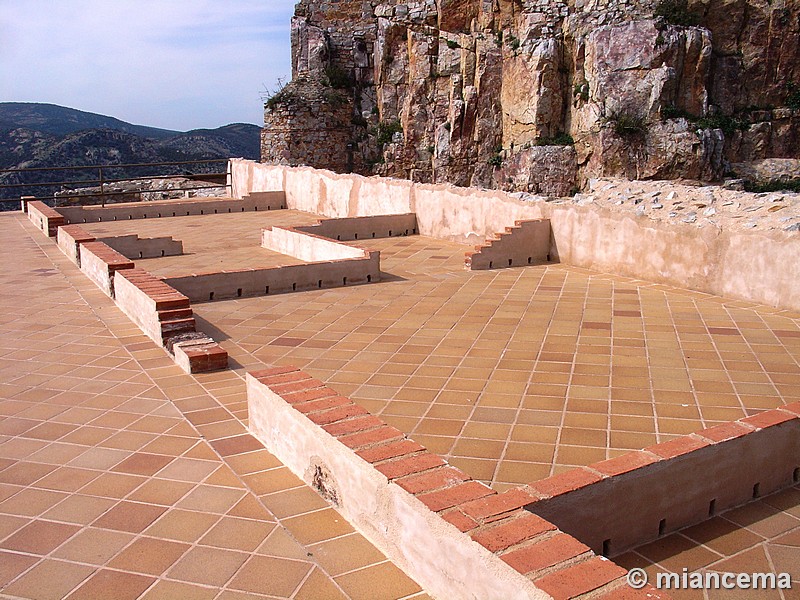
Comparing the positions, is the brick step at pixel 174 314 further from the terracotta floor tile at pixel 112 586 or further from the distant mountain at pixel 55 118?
the distant mountain at pixel 55 118

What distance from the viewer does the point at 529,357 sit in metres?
5.29

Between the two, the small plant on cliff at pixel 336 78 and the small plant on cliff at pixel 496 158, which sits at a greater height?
the small plant on cliff at pixel 336 78

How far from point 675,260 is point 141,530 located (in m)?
6.39

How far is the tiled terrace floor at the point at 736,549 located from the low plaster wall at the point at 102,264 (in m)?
5.94

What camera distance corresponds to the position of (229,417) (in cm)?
412

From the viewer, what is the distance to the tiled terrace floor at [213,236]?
966cm

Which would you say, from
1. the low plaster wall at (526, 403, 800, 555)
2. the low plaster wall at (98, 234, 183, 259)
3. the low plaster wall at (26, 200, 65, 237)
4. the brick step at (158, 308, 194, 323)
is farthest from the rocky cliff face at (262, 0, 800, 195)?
the low plaster wall at (526, 403, 800, 555)

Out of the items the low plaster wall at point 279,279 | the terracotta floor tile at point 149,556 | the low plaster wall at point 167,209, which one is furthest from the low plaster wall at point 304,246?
the terracotta floor tile at point 149,556

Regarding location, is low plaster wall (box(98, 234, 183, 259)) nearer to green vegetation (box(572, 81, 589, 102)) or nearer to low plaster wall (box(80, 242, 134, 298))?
low plaster wall (box(80, 242, 134, 298))

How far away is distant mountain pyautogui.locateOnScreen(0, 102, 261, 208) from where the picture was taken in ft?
105

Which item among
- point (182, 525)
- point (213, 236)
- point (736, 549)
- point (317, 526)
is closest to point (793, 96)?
point (213, 236)

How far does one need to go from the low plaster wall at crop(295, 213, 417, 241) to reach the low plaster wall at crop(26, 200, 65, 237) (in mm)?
4810

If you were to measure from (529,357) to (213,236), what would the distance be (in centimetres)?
837

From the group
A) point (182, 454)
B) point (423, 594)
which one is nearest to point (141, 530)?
point (182, 454)
